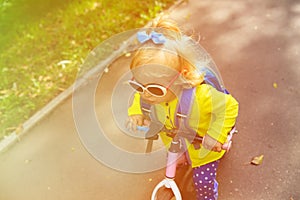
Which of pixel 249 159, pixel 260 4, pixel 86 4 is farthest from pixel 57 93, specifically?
pixel 260 4

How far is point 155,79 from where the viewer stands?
2.18 metres

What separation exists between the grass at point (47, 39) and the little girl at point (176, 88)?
2.18 metres

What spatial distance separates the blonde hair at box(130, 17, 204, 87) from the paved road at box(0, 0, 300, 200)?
1.44m

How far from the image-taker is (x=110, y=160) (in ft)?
12.5

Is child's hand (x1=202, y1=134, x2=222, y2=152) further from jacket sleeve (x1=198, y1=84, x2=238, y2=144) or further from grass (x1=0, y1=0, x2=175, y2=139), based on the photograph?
grass (x1=0, y1=0, x2=175, y2=139)

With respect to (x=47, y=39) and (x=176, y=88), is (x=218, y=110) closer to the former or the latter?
(x=176, y=88)

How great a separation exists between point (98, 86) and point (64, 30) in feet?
4.23

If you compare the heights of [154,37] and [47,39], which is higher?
[154,37]

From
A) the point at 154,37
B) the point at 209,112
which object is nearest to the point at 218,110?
the point at 209,112

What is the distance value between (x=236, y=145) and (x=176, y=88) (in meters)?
1.62

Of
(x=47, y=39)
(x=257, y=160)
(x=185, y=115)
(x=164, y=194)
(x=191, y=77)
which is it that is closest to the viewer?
(x=191, y=77)

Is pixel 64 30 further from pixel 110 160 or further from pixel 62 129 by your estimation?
pixel 110 160

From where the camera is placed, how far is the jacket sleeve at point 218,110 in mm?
2434

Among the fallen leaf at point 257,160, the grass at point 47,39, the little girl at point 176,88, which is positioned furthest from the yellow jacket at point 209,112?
the grass at point 47,39
